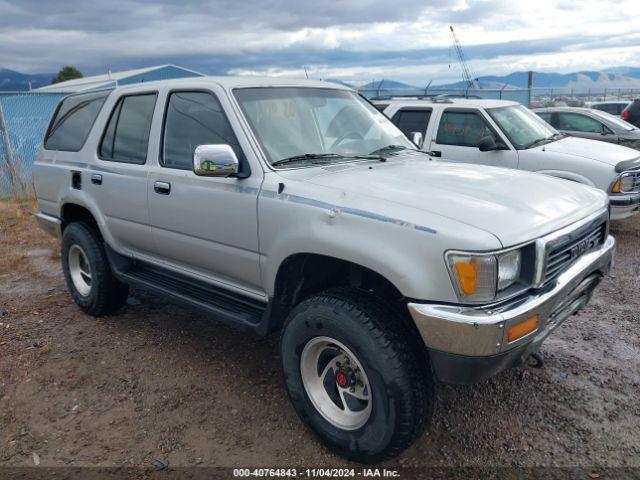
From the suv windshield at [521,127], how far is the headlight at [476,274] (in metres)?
5.18

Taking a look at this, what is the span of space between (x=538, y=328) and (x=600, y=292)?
10.2ft

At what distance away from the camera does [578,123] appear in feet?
35.1

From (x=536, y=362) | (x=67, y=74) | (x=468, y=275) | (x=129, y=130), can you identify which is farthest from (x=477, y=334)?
(x=67, y=74)

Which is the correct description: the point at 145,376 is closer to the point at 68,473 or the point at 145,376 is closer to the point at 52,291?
the point at 68,473

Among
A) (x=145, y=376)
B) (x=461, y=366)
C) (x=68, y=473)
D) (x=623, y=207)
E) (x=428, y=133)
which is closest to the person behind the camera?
(x=461, y=366)

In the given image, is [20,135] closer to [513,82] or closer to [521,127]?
[521,127]

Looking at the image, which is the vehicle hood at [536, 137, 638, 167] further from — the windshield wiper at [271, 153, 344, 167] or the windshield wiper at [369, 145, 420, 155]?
the windshield wiper at [271, 153, 344, 167]

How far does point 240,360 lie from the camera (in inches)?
158

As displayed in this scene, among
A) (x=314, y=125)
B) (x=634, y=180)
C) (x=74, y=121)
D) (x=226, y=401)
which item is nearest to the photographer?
(x=226, y=401)

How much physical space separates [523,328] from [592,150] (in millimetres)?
5683

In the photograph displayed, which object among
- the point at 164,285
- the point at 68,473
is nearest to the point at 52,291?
the point at 164,285

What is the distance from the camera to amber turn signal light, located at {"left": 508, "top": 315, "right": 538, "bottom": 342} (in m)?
2.38

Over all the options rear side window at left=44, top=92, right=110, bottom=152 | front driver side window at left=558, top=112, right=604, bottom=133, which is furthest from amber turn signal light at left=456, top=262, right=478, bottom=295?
front driver side window at left=558, top=112, right=604, bottom=133

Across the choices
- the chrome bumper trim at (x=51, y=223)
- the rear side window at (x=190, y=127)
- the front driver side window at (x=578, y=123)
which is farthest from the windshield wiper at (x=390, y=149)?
the front driver side window at (x=578, y=123)
